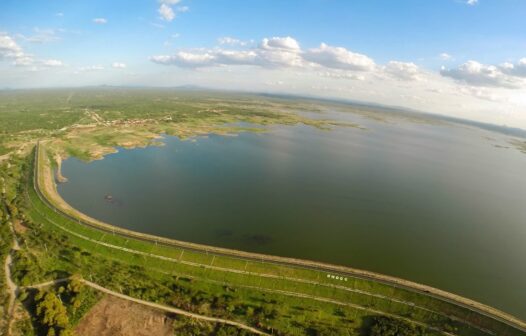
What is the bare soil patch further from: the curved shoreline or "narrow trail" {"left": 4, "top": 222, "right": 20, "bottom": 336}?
the curved shoreline

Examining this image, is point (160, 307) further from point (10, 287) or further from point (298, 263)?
point (10, 287)

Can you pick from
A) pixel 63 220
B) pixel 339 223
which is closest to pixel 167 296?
pixel 63 220

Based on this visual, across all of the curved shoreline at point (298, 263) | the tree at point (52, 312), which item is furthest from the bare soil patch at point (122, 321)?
the curved shoreline at point (298, 263)

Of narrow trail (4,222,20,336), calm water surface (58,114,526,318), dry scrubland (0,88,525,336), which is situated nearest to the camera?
narrow trail (4,222,20,336)

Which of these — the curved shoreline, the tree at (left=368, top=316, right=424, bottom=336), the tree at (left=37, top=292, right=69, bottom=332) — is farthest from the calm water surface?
the tree at (left=37, top=292, right=69, bottom=332)

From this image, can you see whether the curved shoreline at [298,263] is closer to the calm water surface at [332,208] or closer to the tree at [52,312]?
the calm water surface at [332,208]
